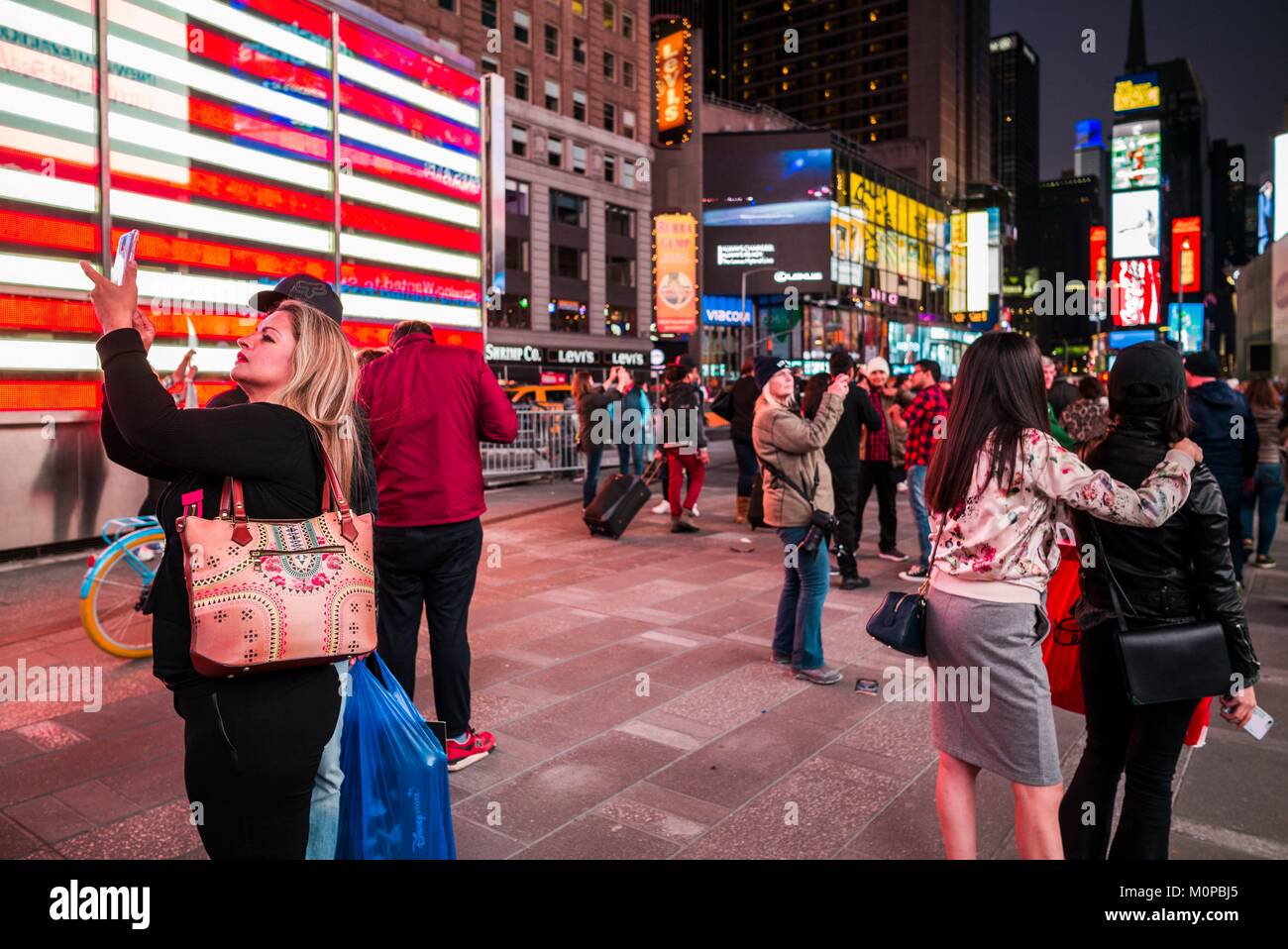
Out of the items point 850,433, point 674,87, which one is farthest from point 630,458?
point 674,87

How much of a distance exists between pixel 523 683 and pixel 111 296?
4058mm

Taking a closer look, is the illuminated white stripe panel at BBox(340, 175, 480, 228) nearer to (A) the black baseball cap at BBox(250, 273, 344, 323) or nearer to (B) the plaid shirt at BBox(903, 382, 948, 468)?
(B) the plaid shirt at BBox(903, 382, 948, 468)

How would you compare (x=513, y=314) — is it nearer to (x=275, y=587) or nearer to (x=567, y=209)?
(x=567, y=209)

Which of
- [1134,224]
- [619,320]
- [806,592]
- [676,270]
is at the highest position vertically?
[1134,224]

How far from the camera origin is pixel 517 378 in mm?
49219

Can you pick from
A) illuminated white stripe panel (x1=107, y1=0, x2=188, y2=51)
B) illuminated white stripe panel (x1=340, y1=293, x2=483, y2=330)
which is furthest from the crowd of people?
illuminated white stripe panel (x1=340, y1=293, x2=483, y2=330)

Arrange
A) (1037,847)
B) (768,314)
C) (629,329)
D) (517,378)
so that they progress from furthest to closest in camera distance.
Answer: (768,314) < (629,329) < (517,378) < (1037,847)

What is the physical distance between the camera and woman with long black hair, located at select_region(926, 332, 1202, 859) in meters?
2.83

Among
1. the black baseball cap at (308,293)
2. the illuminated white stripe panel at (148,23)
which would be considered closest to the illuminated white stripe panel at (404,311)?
the illuminated white stripe panel at (148,23)

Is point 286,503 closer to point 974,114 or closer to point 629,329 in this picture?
point 629,329

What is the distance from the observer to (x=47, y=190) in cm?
868

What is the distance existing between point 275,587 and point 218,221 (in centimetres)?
917

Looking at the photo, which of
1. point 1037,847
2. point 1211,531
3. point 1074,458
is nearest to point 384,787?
point 1037,847

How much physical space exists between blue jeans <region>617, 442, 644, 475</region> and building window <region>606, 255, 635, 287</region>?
4523 centimetres
